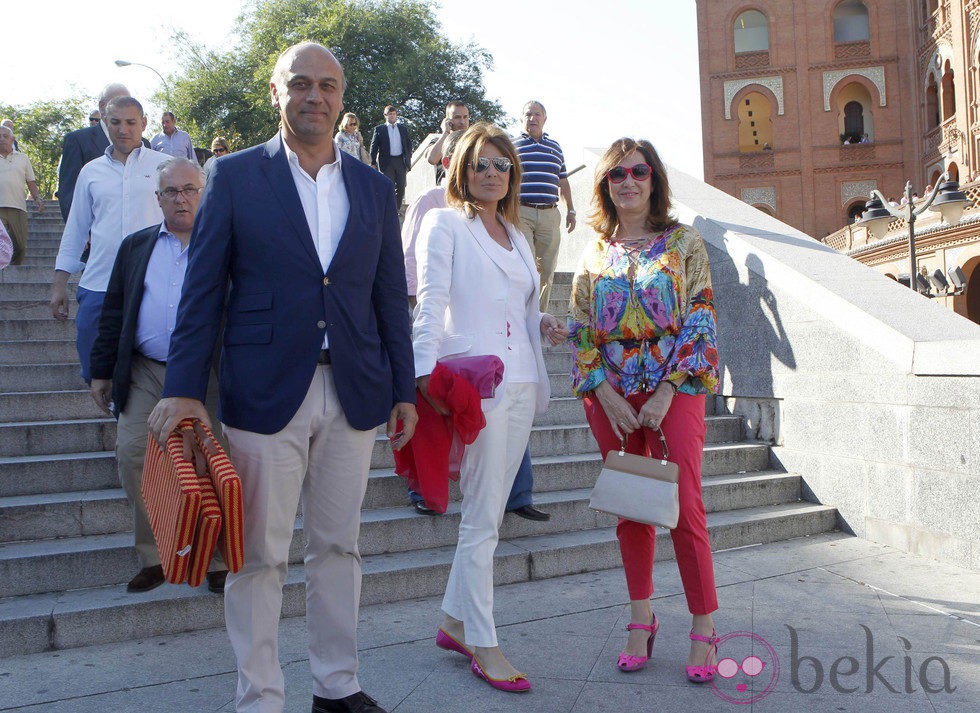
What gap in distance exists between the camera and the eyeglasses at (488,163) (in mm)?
3742

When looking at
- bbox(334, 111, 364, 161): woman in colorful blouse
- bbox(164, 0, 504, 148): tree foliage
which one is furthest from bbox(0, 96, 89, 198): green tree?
bbox(334, 111, 364, 161): woman in colorful blouse

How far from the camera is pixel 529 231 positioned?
7.79 metres

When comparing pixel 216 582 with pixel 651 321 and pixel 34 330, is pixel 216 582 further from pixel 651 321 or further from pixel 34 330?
pixel 34 330

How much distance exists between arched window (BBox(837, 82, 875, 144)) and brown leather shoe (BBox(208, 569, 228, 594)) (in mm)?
47007

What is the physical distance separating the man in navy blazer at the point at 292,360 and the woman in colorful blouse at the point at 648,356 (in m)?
1.13

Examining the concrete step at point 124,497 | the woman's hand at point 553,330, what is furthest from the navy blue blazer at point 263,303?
the concrete step at point 124,497

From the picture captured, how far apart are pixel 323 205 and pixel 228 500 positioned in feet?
3.43

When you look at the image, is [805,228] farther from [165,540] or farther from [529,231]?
[165,540]

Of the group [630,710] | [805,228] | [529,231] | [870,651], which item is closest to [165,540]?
[630,710]

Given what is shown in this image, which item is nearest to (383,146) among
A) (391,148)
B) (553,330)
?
(391,148)

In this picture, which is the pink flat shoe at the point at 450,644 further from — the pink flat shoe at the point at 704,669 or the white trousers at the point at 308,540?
the pink flat shoe at the point at 704,669

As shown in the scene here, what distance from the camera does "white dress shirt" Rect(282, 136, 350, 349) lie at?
9.89ft

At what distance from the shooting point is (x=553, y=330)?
384cm

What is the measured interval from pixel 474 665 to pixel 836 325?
145 inches
